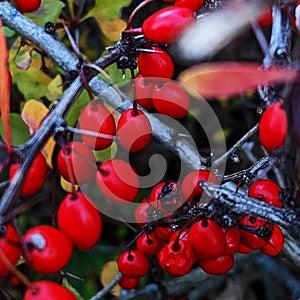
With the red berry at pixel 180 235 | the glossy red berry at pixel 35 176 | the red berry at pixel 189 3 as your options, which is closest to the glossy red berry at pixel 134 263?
the red berry at pixel 180 235

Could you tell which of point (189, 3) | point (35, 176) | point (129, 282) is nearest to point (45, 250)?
point (35, 176)

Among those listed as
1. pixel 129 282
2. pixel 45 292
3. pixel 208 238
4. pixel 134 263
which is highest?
pixel 45 292

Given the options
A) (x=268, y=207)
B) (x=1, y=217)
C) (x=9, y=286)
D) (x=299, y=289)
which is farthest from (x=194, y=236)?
(x=9, y=286)

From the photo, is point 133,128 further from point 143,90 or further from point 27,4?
point 27,4

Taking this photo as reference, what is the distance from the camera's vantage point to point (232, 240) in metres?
0.80

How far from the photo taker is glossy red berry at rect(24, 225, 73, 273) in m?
0.67

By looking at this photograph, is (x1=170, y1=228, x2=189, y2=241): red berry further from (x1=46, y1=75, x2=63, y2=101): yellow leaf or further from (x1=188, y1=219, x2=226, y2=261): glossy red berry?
(x1=46, y1=75, x2=63, y2=101): yellow leaf

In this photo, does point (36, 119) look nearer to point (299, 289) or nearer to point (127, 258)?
point (127, 258)

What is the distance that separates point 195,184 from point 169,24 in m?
0.22

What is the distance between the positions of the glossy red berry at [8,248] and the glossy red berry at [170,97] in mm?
276

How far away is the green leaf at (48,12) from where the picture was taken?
3.87 feet

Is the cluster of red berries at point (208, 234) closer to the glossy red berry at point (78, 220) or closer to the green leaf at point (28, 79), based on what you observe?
the glossy red berry at point (78, 220)

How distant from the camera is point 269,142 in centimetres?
61

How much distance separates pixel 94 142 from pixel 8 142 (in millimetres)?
161
